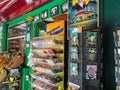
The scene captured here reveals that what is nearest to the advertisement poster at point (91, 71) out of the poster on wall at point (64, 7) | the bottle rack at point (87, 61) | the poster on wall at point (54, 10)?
the bottle rack at point (87, 61)

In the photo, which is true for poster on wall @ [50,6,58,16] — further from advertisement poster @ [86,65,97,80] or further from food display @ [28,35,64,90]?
advertisement poster @ [86,65,97,80]

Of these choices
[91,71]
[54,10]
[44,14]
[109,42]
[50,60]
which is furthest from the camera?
[44,14]

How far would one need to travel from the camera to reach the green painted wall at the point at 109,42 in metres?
2.46

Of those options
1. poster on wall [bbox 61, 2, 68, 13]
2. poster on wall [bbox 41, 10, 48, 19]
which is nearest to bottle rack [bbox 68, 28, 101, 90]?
poster on wall [bbox 61, 2, 68, 13]

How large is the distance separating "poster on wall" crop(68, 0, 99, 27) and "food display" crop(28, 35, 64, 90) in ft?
1.53

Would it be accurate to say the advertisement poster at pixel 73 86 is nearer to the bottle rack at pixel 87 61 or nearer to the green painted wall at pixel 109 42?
the bottle rack at pixel 87 61

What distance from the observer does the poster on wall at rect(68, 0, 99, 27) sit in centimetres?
241

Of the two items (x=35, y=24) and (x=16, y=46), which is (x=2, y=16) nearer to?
(x=16, y=46)

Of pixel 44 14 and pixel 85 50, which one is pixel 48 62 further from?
pixel 44 14

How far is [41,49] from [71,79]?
1070mm

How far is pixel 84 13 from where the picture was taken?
253 centimetres

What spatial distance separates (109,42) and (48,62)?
1.06 meters

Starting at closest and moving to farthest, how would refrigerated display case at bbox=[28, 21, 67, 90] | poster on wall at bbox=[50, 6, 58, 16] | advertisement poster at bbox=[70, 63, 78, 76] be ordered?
1. advertisement poster at bbox=[70, 63, 78, 76]
2. refrigerated display case at bbox=[28, 21, 67, 90]
3. poster on wall at bbox=[50, 6, 58, 16]

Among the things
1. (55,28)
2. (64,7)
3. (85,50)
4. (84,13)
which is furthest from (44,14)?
(85,50)
